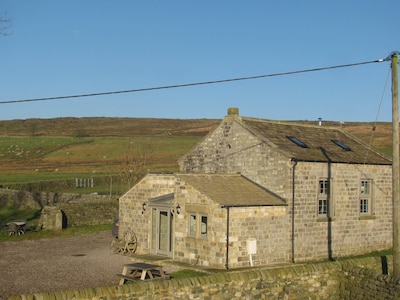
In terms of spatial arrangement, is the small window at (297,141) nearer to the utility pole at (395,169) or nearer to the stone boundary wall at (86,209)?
the utility pole at (395,169)

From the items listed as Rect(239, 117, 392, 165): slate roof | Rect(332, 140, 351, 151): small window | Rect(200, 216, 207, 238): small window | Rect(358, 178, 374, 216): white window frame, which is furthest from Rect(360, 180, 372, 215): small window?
Rect(200, 216, 207, 238): small window

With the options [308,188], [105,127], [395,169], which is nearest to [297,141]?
[308,188]

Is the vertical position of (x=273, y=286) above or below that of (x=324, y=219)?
below

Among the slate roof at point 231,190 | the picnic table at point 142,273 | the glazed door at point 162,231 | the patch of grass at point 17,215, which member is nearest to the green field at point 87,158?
the patch of grass at point 17,215

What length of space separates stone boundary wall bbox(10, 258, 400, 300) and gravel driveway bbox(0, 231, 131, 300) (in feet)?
13.6

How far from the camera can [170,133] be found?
114 meters

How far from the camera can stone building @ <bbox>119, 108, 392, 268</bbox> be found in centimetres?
2089

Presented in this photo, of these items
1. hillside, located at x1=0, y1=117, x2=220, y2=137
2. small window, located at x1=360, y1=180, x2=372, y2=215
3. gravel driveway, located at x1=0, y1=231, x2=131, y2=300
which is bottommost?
gravel driveway, located at x1=0, y1=231, x2=131, y2=300

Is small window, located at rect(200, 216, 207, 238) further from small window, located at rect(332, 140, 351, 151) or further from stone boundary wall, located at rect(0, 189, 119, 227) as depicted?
stone boundary wall, located at rect(0, 189, 119, 227)

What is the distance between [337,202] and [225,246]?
6.54 metres

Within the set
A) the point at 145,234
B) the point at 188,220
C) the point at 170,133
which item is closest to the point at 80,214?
the point at 145,234

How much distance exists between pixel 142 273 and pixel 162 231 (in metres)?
6.04

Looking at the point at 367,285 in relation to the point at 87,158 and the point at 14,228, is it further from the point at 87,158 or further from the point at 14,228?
the point at 87,158

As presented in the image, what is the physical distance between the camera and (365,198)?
84.4 ft
